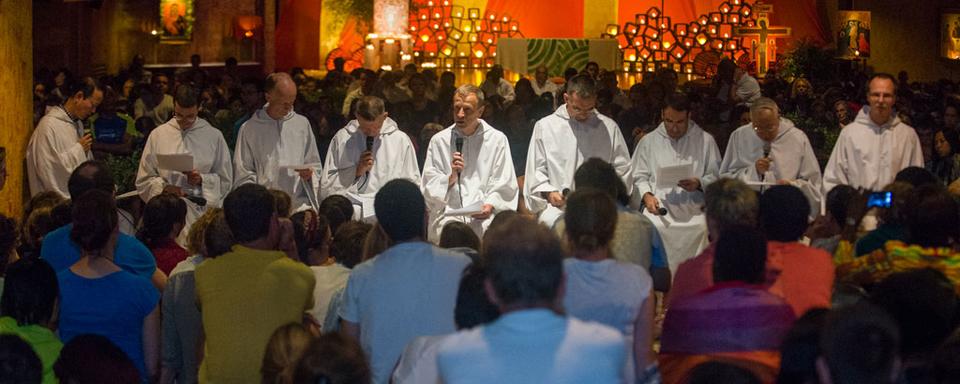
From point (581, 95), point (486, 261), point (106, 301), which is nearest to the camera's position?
point (486, 261)

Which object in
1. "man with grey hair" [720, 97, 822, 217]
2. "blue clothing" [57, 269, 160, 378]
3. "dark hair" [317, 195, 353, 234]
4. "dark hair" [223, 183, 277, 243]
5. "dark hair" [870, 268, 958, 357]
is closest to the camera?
"dark hair" [870, 268, 958, 357]

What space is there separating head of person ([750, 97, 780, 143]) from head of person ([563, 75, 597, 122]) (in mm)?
1233

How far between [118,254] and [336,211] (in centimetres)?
173

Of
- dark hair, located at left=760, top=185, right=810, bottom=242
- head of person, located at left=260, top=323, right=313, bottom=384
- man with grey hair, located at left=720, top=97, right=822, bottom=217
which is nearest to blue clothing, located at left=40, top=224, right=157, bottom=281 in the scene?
head of person, located at left=260, top=323, right=313, bottom=384

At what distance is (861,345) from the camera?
361 centimetres

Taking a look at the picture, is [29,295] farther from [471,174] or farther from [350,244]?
[471,174]

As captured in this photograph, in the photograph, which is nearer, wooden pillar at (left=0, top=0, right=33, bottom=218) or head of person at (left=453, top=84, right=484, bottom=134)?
head of person at (left=453, top=84, right=484, bottom=134)

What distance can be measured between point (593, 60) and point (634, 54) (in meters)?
2.08

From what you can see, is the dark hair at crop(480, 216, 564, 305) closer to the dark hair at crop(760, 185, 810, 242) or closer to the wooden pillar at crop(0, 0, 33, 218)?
the dark hair at crop(760, 185, 810, 242)

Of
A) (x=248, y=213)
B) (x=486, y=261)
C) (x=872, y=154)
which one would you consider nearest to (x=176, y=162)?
(x=248, y=213)

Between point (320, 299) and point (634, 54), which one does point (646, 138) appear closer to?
point (320, 299)

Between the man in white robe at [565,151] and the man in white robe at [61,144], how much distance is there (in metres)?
3.28

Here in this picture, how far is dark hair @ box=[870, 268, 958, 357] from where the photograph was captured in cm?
432

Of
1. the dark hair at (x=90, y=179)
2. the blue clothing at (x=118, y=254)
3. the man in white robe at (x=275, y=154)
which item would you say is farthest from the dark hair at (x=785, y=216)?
the man in white robe at (x=275, y=154)
